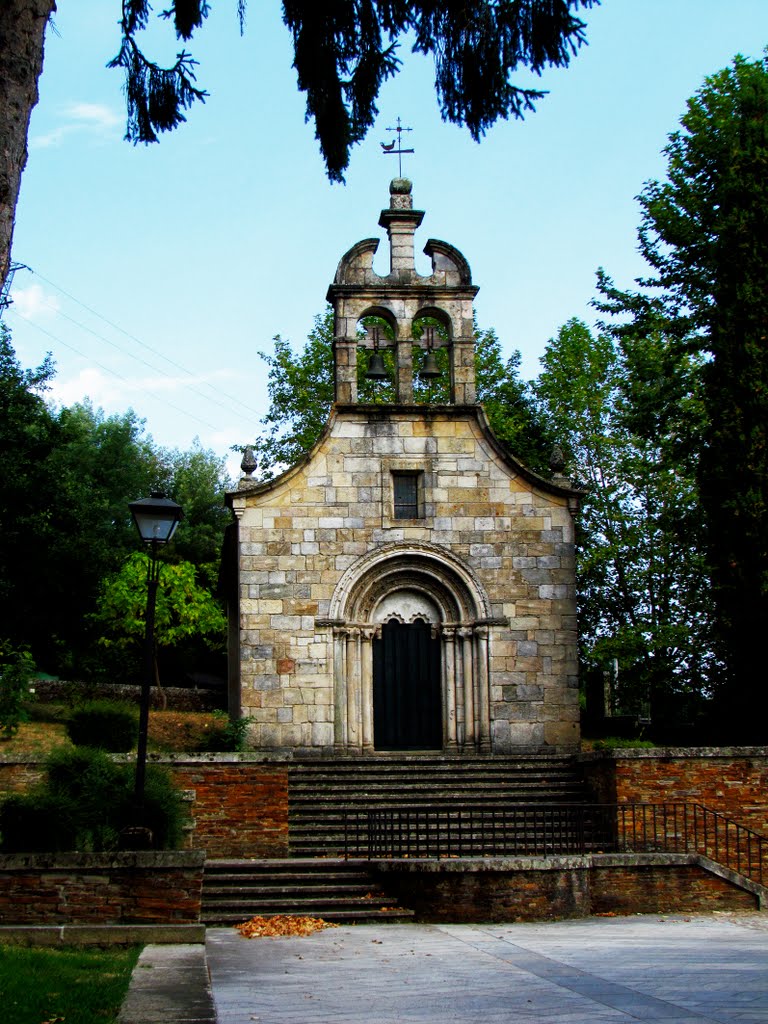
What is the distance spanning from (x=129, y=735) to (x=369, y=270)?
890cm

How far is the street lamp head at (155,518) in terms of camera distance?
1340 cm

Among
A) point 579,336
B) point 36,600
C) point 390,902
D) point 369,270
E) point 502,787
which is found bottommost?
point 390,902

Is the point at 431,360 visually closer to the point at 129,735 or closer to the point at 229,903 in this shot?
the point at 129,735

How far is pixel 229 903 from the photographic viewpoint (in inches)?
559

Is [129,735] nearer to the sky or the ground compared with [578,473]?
nearer to the ground

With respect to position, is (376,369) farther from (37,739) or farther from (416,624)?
(37,739)

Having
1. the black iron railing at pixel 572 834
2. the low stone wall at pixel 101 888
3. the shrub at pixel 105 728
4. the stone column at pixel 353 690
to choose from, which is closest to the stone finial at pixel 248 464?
the stone column at pixel 353 690

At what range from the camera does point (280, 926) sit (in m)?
13.1

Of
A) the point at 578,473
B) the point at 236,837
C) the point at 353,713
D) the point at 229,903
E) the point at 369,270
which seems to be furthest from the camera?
the point at 578,473

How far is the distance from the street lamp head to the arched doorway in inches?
326

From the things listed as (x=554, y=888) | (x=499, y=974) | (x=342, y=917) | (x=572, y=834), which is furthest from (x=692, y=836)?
(x=499, y=974)

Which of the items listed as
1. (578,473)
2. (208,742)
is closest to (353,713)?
(208,742)

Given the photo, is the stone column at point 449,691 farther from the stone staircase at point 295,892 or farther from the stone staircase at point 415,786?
the stone staircase at point 295,892

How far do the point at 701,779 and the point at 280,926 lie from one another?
6.85 metres
